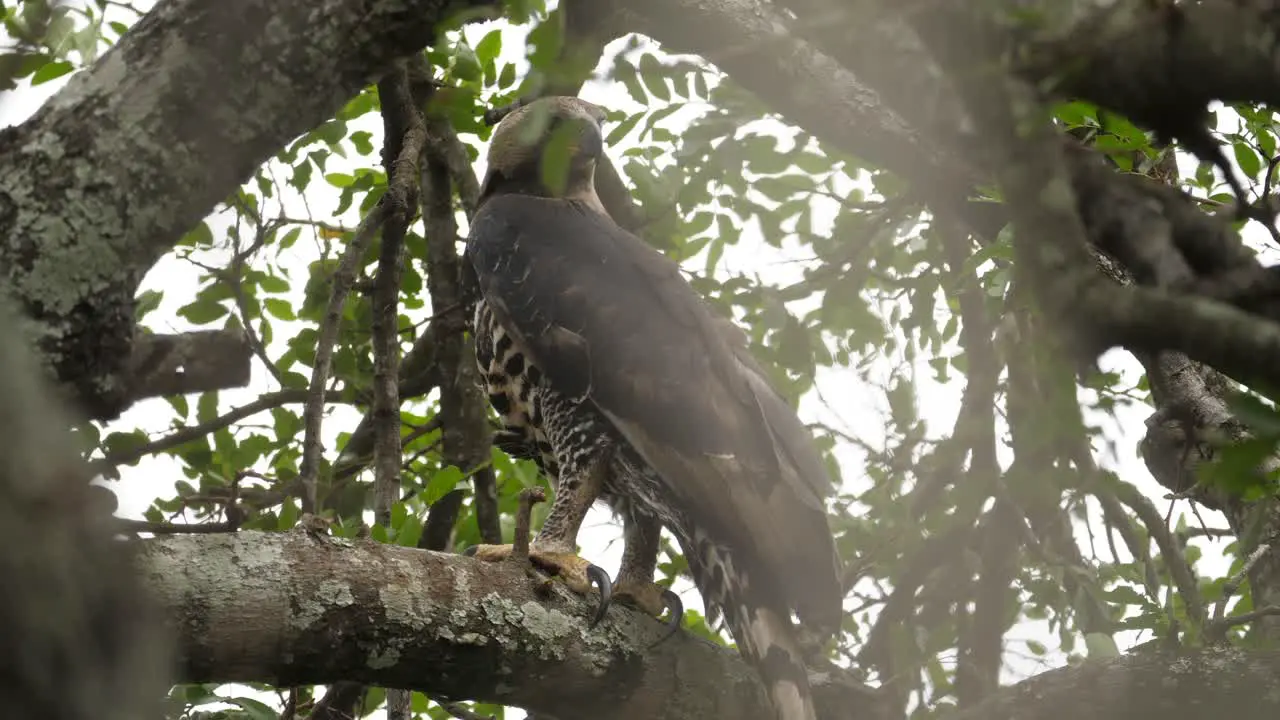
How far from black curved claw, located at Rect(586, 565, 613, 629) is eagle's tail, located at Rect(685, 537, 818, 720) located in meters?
0.45

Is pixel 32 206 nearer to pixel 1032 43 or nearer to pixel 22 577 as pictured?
pixel 22 577

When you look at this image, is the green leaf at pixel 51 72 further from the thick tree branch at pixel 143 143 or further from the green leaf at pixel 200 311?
the thick tree branch at pixel 143 143

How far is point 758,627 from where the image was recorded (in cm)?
352

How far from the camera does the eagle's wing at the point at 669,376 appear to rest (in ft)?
11.9

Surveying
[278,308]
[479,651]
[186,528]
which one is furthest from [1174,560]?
[278,308]

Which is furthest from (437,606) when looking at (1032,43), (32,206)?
(1032,43)

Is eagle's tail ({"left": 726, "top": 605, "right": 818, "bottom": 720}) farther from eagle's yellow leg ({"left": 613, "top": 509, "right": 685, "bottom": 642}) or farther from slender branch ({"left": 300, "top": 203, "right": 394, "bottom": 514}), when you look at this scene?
slender branch ({"left": 300, "top": 203, "right": 394, "bottom": 514})

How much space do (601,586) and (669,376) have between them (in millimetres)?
890

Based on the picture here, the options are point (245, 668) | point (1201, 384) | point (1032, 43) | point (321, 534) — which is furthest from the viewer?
point (1201, 384)

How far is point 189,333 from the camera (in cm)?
445

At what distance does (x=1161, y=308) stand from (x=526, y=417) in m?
2.91

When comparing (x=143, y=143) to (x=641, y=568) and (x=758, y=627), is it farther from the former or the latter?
(x=641, y=568)

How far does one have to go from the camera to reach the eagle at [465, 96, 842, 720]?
3.60 meters

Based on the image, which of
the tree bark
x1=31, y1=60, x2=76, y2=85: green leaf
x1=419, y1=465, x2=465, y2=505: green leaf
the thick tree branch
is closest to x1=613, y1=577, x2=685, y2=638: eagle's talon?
the tree bark
